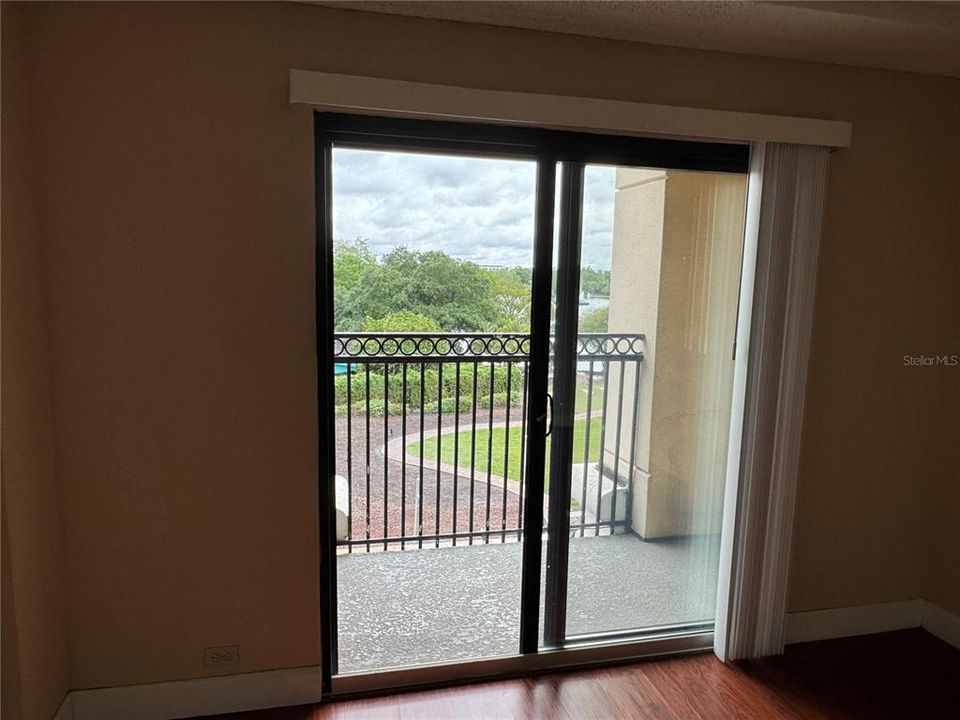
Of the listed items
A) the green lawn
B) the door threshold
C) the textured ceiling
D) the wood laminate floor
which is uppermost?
the textured ceiling

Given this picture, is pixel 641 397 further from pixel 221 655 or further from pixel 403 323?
pixel 221 655

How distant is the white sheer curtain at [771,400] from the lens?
2375 mm

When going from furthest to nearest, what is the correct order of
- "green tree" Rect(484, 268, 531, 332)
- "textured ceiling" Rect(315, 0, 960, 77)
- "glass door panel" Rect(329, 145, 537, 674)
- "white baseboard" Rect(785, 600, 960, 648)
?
"white baseboard" Rect(785, 600, 960, 648) → "green tree" Rect(484, 268, 531, 332) → "glass door panel" Rect(329, 145, 537, 674) → "textured ceiling" Rect(315, 0, 960, 77)

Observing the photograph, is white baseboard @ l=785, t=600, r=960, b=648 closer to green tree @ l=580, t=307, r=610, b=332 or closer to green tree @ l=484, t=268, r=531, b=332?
green tree @ l=580, t=307, r=610, b=332

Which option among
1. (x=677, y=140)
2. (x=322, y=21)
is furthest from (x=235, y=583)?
(x=677, y=140)

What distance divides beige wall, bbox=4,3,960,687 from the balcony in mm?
396

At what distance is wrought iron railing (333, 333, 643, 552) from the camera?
8.36 ft

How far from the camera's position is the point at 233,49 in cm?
194

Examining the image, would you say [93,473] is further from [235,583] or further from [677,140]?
[677,140]

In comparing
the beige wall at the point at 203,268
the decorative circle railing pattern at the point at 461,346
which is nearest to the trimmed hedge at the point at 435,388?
the decorative circle railing pattern at the point at 461,346

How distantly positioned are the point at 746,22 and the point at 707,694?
2384 mm

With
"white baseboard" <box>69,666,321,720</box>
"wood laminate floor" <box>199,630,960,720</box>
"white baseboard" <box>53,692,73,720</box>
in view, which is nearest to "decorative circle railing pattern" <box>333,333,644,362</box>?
"white baseboard" <box>69,666,321,720</box>

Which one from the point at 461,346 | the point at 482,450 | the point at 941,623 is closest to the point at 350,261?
the point at 461,346

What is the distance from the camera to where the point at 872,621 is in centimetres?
285
